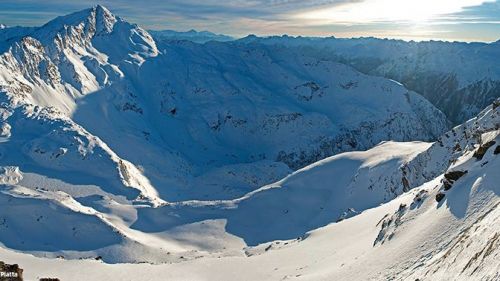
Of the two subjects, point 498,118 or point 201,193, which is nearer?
point 498,118

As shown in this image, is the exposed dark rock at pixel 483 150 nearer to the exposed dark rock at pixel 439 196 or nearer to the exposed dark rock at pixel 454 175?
the exposed dark rock at pixel 454 175

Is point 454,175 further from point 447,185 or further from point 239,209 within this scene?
point 239,209

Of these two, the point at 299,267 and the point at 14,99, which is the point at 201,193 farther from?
the point at 299,267

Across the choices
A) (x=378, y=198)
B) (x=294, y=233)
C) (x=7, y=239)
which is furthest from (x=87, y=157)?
(x=378, y=198)

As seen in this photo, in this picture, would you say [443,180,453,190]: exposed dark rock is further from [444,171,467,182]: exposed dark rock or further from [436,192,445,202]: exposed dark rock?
[436,192,445,202]: exposed dark rock

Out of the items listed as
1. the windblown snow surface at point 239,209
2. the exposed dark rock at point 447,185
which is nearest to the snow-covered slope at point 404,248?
the exposed dark rock at point 447,185

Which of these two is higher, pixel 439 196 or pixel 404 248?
pixel 439 196

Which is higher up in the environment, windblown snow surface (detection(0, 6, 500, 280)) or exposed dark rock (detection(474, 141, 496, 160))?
exposed dark rock (detection(474, 141, 496, 160))

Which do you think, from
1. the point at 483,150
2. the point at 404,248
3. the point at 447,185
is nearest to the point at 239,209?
the point at 447,185

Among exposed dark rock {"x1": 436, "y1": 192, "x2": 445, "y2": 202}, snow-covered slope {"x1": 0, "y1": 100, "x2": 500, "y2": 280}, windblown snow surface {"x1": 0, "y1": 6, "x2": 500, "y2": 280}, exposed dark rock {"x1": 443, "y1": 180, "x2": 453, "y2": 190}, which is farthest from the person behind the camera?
exposed dark rock {"x1": 443, "y1": 180, "x2": 453, "y2": 190}

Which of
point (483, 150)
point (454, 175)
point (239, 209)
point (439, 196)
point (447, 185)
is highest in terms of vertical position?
point (483, 150)

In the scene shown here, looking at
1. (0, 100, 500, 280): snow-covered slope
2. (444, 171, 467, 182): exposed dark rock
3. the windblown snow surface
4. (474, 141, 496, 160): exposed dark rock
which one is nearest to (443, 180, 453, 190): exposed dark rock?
(0, 100, 500, 280): snow-covered slope
